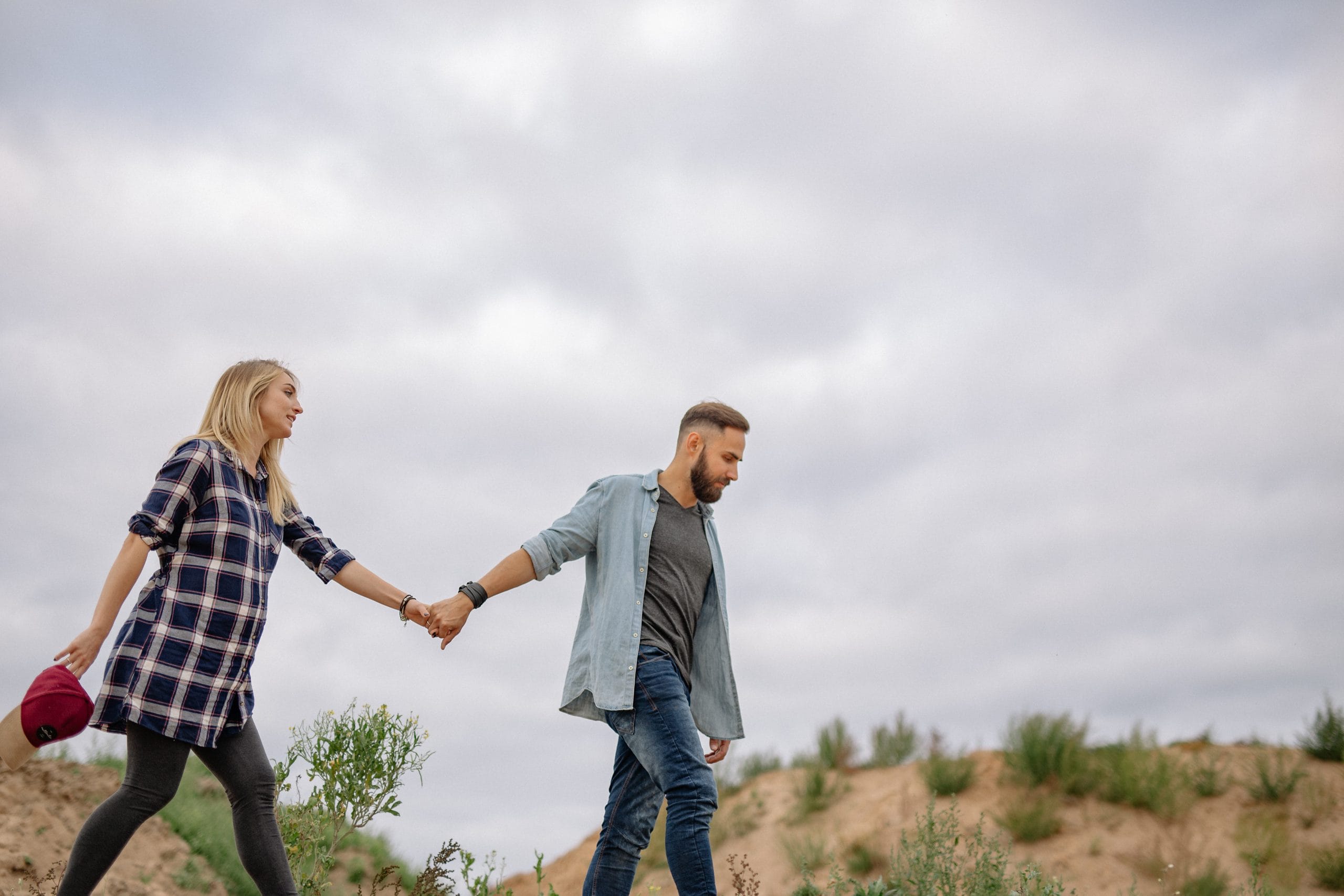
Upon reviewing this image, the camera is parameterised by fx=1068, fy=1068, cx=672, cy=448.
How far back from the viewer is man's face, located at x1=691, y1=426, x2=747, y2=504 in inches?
194

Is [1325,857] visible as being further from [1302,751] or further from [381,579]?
[381,579]

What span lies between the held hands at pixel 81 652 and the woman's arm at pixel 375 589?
3.48 ft

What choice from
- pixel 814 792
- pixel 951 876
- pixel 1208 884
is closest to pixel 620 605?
pixel 951 876

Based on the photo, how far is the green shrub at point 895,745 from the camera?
13.1 meters

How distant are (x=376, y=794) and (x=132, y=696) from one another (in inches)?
91.0

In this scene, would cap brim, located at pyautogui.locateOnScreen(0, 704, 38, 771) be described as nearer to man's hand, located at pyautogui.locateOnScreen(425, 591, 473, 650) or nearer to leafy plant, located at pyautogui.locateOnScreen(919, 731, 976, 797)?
man's hand, located at pyautogui.locateOnScreen(425, 591, 473, 650)

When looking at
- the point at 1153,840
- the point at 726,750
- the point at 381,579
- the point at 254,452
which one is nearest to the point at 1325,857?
the point at 1153,840

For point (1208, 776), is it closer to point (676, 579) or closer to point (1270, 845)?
point (1270, 845)

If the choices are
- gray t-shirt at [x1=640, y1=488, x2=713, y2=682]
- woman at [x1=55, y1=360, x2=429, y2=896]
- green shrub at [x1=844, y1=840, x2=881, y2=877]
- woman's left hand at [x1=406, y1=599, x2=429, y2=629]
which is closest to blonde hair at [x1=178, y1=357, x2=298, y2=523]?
woman at [x1=55, y1=360, x2=429, y2=896]

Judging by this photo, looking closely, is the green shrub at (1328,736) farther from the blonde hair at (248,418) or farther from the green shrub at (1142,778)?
the blonde hair at (248,418)

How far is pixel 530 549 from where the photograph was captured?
15.5 feet

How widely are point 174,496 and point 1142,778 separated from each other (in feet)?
31.8

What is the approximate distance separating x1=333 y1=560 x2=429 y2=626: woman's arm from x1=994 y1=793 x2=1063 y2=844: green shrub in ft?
24.5

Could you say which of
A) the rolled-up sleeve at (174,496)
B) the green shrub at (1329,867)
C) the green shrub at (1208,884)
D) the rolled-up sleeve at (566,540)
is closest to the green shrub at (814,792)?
the green shrub at (1208,884)
